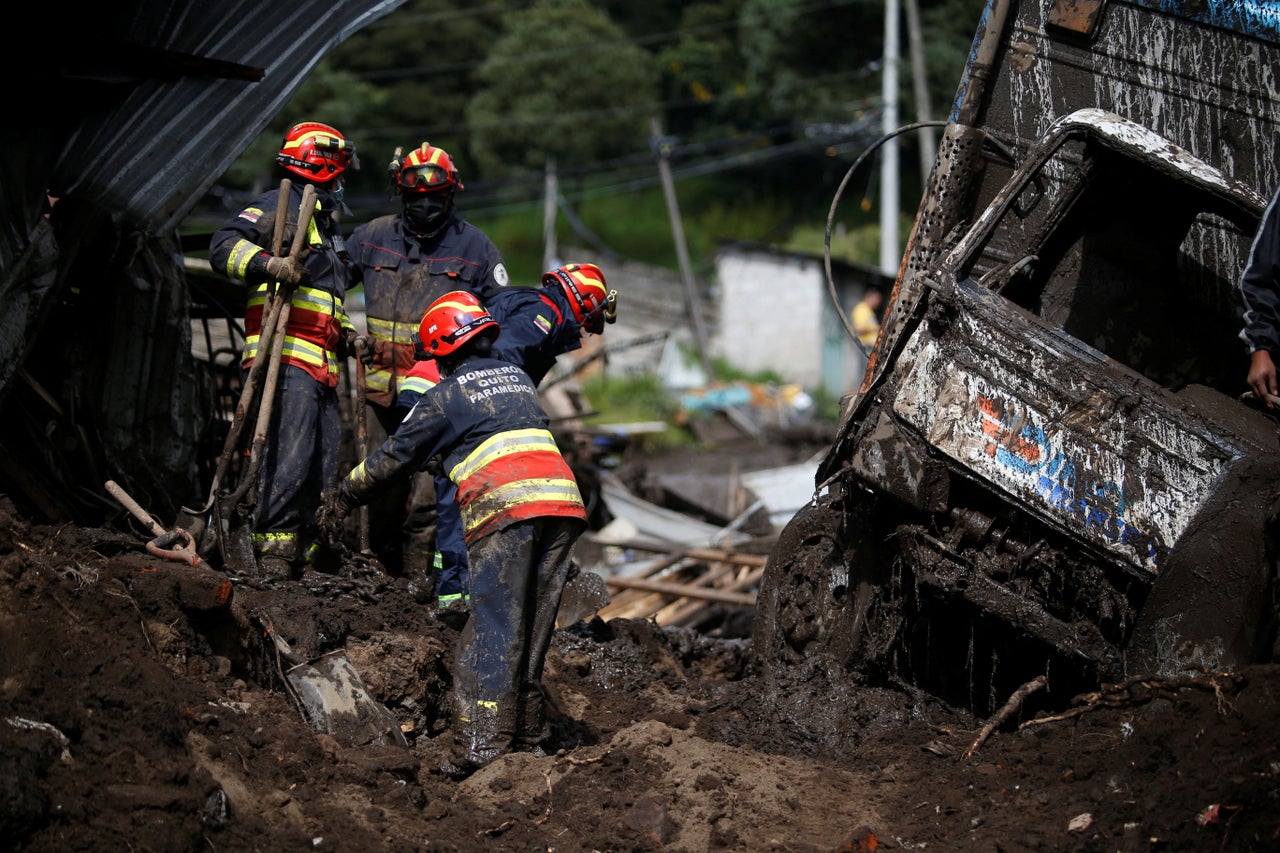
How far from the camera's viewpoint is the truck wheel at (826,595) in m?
5.47

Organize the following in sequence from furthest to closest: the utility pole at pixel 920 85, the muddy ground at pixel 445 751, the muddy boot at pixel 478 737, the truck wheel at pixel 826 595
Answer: the utility pole at pixel 920 85 < the truck wheel at pixel 826 595 < the muddy boot at pixel 478 737 < the muddy ground at pixel 445 751

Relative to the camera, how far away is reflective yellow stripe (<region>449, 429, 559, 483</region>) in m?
5.09

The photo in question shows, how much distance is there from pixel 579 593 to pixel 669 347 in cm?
2102

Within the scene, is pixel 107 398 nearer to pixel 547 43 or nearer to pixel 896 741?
pixel 896 741

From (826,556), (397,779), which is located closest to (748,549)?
(826,556)

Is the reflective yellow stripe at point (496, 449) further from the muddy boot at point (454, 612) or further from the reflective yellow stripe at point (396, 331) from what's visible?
the reflective yellow stripe at point (396, 331)

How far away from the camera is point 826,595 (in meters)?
5.73

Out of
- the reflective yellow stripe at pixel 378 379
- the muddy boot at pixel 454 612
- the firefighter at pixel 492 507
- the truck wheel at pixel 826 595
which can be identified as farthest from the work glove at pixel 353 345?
the truck wheel at pixel 826 595

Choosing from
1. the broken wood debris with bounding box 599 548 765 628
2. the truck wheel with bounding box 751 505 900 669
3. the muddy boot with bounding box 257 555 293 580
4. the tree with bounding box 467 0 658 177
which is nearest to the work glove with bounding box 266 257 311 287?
the muddy boot with bounding box 257 555 293 580

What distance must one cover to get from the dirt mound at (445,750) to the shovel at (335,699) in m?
0.06

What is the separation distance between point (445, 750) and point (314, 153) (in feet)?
10.2

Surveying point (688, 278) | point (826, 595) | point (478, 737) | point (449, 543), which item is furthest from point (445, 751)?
point (688, 278)

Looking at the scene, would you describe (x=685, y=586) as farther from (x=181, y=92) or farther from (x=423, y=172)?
(x=181, y=92)

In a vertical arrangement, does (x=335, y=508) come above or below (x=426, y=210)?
below
